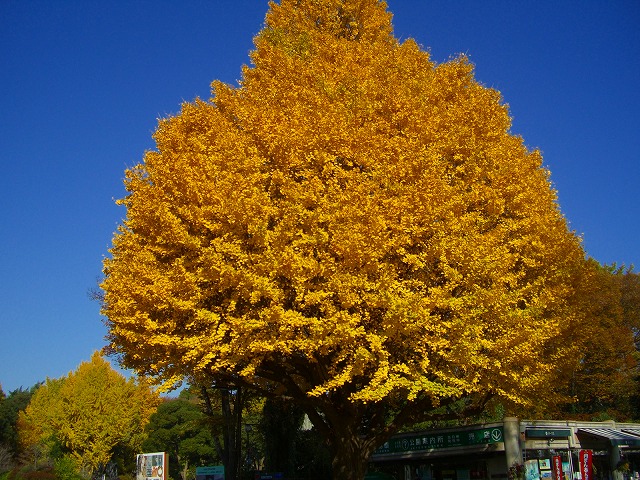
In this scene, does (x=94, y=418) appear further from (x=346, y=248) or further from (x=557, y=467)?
(x=346, y=248)

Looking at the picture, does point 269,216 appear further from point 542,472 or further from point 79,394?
point 79,394

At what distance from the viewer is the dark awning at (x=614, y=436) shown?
63.0ft

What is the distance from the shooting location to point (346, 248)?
11.3 metres

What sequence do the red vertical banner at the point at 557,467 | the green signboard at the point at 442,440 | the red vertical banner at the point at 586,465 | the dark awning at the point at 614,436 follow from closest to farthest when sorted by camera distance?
the red vertical banner at the point at 586,465 → the red vertical banner at the point at 557,467 → the green signboard at the point at 442,440 → the dark awning at the point at 614,436

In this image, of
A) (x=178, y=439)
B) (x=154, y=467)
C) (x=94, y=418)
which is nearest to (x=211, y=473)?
(x=154, y=467)

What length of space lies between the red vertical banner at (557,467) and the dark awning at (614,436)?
2051mm

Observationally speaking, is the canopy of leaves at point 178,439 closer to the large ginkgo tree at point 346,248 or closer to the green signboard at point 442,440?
the green signboard at point 442,440

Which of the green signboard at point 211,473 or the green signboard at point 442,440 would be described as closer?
the green signboard at point 442,440

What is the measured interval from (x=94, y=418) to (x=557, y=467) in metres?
39.7

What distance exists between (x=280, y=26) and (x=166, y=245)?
10.3 metres

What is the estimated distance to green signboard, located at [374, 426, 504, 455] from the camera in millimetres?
17931

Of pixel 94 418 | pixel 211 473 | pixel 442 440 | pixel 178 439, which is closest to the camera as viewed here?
pixel 442 440

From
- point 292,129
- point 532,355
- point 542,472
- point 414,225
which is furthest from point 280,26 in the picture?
point 542,472

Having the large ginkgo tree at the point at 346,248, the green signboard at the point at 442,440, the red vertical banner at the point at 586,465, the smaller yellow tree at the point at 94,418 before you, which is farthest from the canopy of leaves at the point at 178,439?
the large ginkgo tree at the point at 346,248
